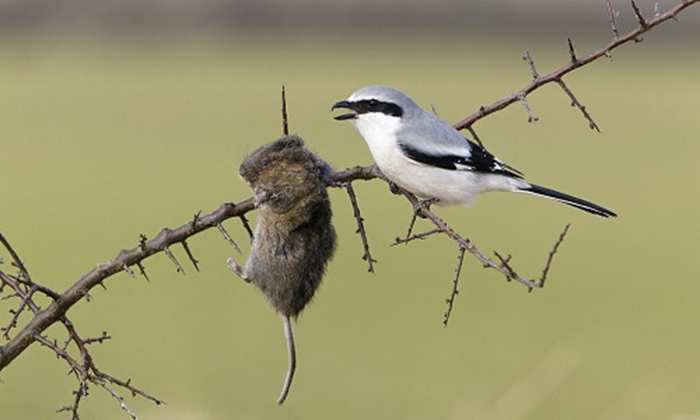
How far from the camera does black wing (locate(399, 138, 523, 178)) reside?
374 centimetres

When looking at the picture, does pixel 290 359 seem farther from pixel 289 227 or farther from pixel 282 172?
pixel 282 172

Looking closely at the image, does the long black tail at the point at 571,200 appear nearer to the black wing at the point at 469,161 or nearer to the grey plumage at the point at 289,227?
the black wing at the point at 469,161

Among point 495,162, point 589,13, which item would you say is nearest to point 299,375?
point 495,162

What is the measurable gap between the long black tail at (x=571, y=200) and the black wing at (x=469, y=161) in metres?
0.07

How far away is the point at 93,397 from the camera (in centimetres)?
824

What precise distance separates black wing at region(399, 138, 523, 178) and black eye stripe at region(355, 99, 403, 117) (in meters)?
0.12

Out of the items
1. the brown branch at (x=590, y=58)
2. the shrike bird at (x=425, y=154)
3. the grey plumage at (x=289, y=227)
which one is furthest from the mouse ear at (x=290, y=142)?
the shrike bird at (x=425, y=154)

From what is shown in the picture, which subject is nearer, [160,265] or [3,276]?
[3,276]

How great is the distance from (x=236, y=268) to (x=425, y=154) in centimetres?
84

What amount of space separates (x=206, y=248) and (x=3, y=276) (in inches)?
555

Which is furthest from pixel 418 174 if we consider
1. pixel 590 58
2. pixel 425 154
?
pixel 590 58

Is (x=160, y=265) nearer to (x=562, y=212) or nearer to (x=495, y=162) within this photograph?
(x=562, y=212)

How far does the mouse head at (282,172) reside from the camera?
2869 millimetres

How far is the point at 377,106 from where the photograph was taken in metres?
3.63
